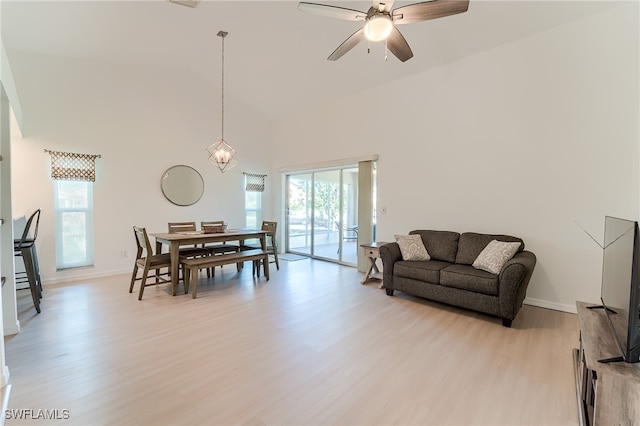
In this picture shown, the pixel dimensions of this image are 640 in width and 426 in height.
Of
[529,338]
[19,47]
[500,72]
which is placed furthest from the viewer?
[19,47]

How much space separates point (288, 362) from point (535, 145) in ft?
12.1

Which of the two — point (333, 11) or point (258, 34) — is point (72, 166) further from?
point (333, 11)

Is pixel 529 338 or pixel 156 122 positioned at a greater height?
pixel 156 122

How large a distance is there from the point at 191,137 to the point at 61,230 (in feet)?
8.48

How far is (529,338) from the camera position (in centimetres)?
268

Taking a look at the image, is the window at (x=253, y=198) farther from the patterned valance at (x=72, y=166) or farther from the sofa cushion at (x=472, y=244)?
the sofa cushion at (x=472, y=244)

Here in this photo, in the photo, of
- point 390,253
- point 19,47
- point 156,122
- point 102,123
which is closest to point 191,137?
point 156,122

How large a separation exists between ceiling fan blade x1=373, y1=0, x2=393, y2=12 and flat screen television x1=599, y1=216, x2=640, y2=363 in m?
2.01

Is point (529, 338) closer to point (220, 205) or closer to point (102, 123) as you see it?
point (220, 205)

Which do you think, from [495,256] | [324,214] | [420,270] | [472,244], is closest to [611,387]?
[495,256]

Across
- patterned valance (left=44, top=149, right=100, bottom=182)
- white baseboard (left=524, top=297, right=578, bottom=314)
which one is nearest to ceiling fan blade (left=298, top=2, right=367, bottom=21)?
white baseboard (left=524, top=297, right=578, bottom=314)

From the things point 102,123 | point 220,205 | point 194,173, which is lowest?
point 220,205

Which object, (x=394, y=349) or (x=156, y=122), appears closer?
(x=394, y=349)

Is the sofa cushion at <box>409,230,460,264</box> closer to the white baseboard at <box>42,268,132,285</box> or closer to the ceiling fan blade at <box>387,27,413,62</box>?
the ceiling fan blade at <box>387,27,413,62</box>
